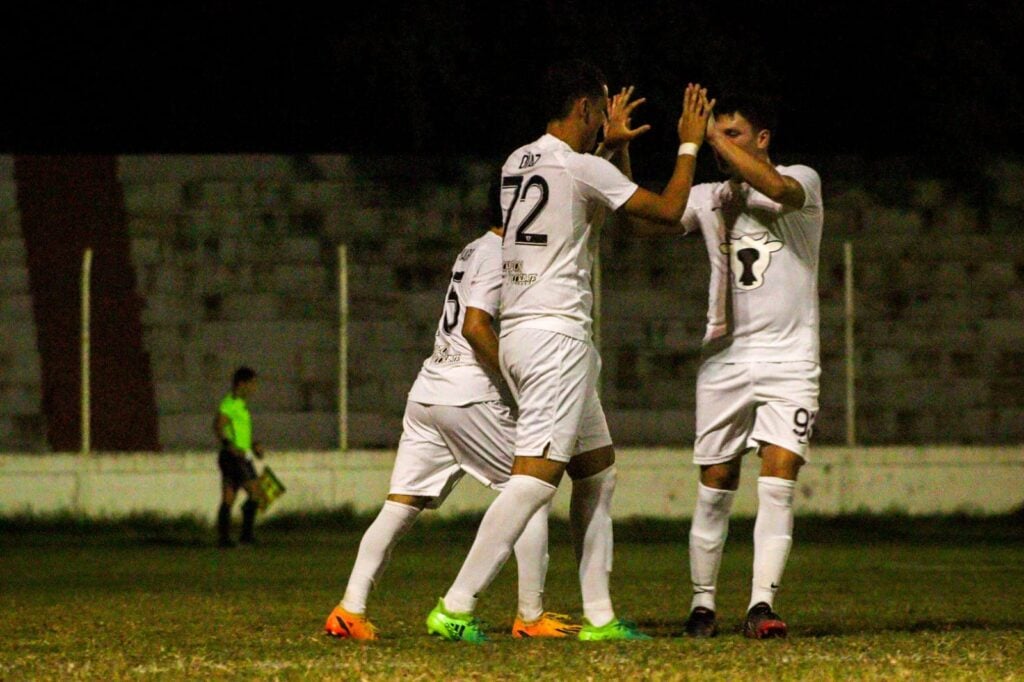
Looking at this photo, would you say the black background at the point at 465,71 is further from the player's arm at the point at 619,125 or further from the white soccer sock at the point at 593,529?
the white soccer sock at the point at 593,529

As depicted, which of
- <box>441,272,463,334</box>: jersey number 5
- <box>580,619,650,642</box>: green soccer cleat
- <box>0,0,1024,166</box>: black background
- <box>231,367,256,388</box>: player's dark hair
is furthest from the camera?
Answer: <box>0,0,1024,166</box>: black background

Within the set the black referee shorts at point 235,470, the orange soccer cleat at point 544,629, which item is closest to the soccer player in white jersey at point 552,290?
the orange soccer cleat at point 544,629

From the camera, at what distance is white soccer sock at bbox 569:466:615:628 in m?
7.33

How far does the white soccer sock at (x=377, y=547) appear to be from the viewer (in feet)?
24.5

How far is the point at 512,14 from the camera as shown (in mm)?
18938

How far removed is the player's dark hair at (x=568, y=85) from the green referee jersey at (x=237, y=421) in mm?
9744

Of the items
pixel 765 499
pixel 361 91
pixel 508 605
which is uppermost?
pixel 361 91

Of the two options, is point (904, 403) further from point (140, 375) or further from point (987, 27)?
point (140, 375)

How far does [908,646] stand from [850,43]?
539 inches

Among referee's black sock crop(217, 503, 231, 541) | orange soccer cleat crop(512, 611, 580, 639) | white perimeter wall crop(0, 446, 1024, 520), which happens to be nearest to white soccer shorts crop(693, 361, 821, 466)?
orange soccer cleat crop(512, 611, 580, 639)

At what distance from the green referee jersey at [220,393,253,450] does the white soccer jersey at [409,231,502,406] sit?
8988 mm

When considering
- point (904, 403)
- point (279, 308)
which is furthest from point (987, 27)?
point (279, 308)

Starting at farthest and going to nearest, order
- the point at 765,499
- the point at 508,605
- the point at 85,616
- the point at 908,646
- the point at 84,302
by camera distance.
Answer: the point at 84,302 → the point at 508,605 → the point at 85,616 → the point at 765,499 → the point at 908,646

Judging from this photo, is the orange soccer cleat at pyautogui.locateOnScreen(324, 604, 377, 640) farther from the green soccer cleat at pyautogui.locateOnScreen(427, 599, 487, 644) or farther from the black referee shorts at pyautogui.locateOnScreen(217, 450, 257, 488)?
the black referee shorts at pyautogui.locateOnScreen(217, 450, 257, 488)
